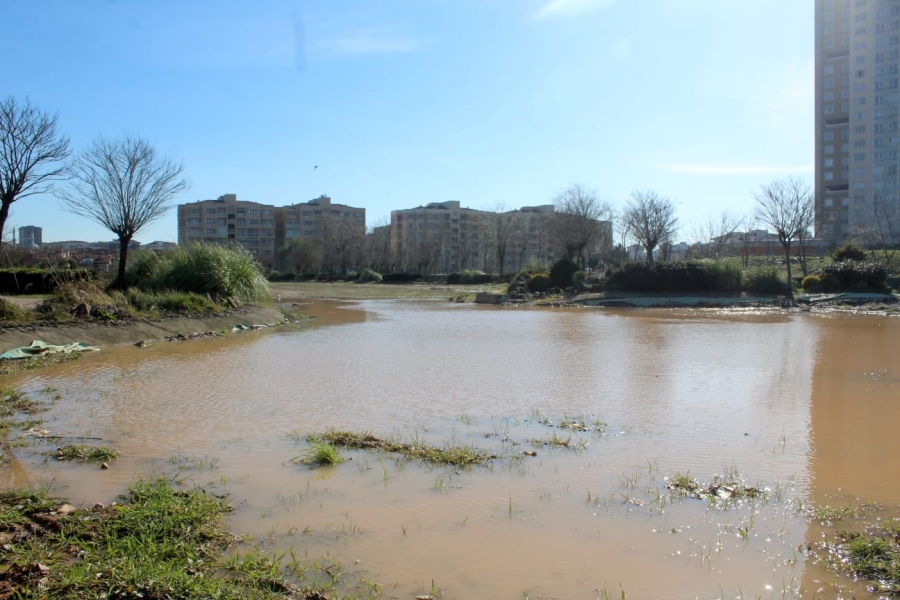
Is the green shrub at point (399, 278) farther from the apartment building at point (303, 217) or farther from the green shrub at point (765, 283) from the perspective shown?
the apartment building at point (303, 217)

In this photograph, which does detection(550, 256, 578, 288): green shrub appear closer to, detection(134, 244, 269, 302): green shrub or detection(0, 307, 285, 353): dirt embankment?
detection(134, 244, 269, 302): green shrub

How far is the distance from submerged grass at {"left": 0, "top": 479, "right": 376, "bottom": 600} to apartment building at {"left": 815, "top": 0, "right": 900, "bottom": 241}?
9982cm

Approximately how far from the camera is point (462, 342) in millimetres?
18422

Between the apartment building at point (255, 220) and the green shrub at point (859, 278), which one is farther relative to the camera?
the apartment building at point (255, 220)

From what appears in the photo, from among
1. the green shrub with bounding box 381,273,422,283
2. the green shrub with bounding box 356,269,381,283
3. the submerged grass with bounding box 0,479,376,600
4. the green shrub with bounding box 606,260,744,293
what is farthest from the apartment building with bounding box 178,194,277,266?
the submerged grass with bounding box 0,479,376,600

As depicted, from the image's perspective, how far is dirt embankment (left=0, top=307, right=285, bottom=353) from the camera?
1525 centimetres

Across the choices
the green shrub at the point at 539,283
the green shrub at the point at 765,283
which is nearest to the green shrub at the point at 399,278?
the green shrub at the point at 539,283

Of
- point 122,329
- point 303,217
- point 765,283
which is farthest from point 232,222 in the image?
point 122,329

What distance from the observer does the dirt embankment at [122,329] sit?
15246 mm

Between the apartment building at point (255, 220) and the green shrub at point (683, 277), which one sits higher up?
the apartment building at point (255, 220)

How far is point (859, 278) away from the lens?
35.4m

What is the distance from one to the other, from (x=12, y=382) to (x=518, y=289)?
3275 cm

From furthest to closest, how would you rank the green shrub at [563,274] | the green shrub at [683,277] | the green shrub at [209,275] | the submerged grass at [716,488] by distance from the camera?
the green shrub at [563,274]
the green shrub at [683,277]
the green shrub at [209,275]
the submerged grass at [716,488]

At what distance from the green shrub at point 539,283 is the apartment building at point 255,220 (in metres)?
90.7
